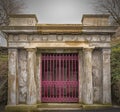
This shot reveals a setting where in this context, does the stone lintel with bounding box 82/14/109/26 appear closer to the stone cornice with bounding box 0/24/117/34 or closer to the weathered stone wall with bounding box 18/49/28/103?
the stone cornice with bounding box 0/24/117/34

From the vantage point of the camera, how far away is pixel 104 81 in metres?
10.4

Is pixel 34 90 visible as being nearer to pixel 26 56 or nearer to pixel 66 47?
pixel 26 56

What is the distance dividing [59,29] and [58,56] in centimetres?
122

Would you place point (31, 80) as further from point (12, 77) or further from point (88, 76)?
point (88, 76)

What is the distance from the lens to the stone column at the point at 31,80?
10367mm

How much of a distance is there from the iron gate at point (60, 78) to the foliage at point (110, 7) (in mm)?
20841

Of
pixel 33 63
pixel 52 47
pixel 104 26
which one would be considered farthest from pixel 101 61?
pixel 33 63

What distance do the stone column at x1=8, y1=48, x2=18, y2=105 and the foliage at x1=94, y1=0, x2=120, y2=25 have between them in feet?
72.4

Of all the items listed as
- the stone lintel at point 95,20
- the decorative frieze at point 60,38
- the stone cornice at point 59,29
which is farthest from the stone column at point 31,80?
the stone lintel at point 95,20

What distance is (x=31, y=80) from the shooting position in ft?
34.1

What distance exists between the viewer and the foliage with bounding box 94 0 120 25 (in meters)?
31.0

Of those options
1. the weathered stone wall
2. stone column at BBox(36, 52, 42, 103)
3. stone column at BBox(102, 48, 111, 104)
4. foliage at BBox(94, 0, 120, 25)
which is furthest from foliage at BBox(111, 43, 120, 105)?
foliage at BBox(94, 0, 120, 25)

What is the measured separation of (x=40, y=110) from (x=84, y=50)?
306cm

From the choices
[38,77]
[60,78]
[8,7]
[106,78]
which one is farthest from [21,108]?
[8,7]
